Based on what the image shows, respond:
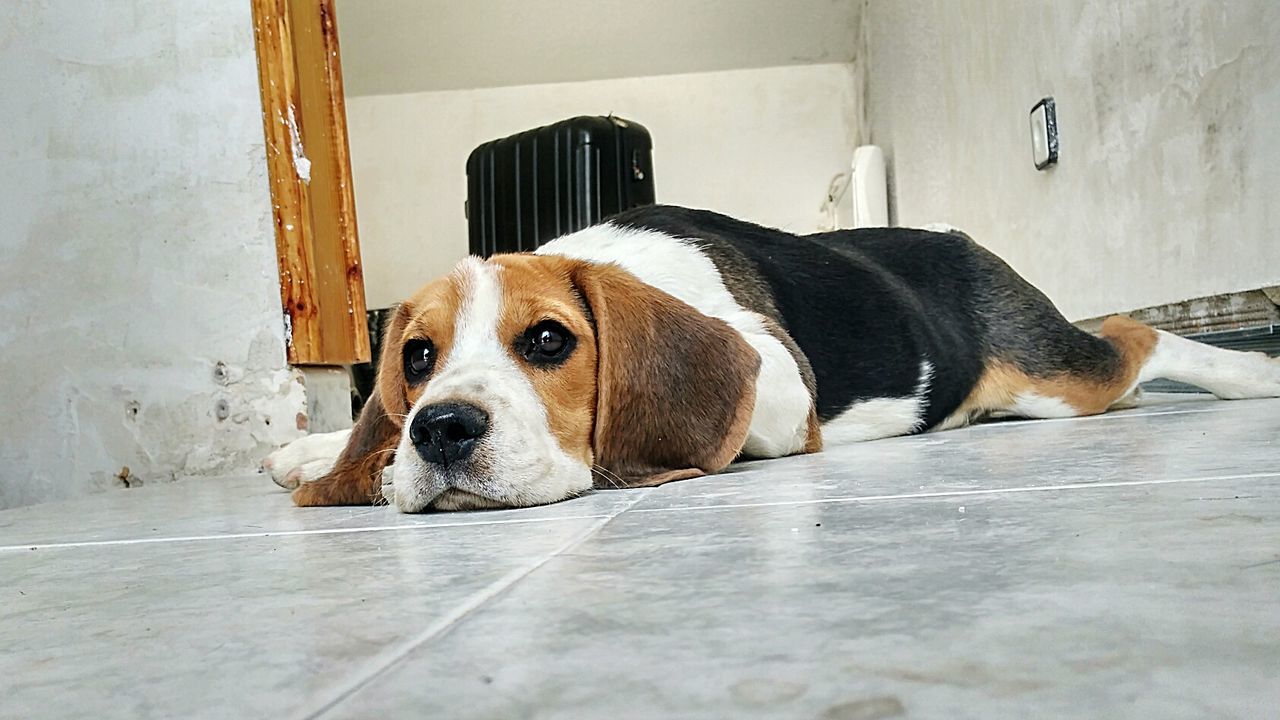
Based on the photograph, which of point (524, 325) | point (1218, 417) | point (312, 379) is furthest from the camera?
point (312, 379)

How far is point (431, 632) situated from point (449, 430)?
0.86m

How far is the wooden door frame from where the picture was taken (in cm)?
309

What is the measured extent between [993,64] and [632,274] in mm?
2959

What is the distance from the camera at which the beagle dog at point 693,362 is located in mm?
1552

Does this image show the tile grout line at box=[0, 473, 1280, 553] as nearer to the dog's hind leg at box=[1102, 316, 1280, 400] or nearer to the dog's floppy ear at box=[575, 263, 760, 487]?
the dog's floppy ear at box=[575, 263, 760, 487]

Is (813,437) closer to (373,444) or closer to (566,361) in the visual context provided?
(566,361)

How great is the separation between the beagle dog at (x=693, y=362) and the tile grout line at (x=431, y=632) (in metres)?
0.59

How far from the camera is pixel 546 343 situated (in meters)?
1.70

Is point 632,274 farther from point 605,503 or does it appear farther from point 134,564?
point 134,564

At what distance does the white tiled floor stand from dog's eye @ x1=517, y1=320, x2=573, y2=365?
465 mm

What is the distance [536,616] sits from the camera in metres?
0.63

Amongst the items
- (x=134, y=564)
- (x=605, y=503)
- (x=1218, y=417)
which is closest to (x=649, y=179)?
(x=1218, y=417)

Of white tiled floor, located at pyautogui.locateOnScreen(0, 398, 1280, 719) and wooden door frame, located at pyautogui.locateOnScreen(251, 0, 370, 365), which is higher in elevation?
wooden door frame, located at pyautogui.locateOnScreen(251, 0, 370, 365)

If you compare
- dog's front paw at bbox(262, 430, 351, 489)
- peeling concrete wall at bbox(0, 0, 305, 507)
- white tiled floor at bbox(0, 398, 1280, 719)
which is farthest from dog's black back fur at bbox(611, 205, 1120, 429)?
peeling concrete wall at bbox(0, 0, 305, 507)
